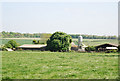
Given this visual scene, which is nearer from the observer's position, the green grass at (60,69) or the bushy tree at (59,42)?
the green grass at (60,69)

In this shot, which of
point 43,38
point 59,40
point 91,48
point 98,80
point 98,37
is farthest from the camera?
point 98,37

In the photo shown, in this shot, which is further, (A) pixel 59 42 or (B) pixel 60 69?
(A) pixel 59 42

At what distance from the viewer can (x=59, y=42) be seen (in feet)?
177

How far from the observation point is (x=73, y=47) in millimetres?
64500

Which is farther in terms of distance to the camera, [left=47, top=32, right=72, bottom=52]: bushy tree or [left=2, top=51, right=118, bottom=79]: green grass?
[left=47, top=32, right=72, bottom=52]: bushy tree

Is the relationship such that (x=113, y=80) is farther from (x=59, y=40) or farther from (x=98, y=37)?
(x=98, y=37)

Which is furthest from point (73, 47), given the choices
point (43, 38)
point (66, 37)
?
point (43, 38)

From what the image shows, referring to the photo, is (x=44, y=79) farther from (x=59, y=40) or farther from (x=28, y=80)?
(x=59, y=40)

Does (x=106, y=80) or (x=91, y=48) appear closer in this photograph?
(x=106, y=80)

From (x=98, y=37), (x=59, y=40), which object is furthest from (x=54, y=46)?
(x=98, y=37)

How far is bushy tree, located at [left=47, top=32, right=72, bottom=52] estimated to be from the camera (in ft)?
176

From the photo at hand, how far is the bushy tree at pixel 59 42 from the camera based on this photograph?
53.7 m

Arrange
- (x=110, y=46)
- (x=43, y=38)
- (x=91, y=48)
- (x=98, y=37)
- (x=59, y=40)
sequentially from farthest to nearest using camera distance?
(x=98, y=37) → (x=43, y=38) → (x=110, y=46) → (x=59, y=40) → (x=91, y=48)

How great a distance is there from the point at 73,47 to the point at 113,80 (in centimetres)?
5491
